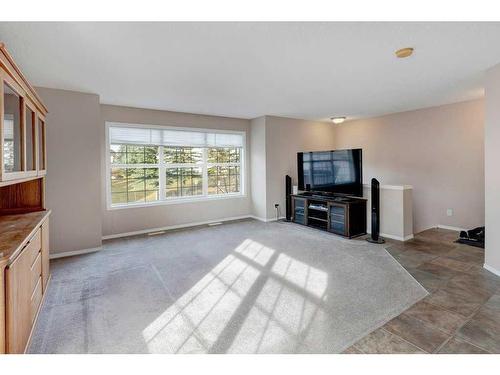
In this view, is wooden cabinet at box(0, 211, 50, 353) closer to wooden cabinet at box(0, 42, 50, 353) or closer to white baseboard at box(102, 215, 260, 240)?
wooden cabinet at box(0, 42, 50, 353)

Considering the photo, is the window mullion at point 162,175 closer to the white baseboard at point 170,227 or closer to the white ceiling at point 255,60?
the white baseboard at point 170,227

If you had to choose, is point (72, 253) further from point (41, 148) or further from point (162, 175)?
point (162, 175)

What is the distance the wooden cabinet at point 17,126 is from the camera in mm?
1588

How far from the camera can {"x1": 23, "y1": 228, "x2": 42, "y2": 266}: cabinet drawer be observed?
6.22ft

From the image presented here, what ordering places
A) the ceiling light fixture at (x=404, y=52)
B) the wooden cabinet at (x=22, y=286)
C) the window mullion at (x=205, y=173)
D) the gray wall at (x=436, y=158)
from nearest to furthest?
the wooden cabinet at (x=22, y=286) → the ceiling light fixture at (x=404, y=52) → the gray wall at (x=436, y=158) → the window mullion at (x=205, y=173)

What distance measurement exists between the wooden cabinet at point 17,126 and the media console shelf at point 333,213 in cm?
434


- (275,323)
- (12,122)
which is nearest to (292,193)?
(275,323)

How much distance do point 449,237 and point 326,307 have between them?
11.6 ft

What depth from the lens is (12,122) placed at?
1.81 meters

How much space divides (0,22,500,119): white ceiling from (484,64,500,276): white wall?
0.92 ft

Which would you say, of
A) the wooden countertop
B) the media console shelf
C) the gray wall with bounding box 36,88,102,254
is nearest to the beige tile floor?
the media console shelf

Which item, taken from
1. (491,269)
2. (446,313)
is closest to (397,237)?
(491,269)

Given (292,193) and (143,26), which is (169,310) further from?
(292,193)

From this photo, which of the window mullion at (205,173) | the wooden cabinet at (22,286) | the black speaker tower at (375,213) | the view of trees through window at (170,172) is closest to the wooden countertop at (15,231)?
the wooden cabinet at (22,286)
